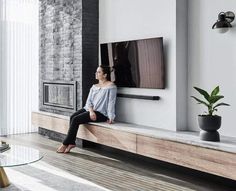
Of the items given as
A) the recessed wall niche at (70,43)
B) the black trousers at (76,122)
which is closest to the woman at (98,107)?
the black trousers at (76,122)

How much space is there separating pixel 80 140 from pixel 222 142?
2.49 metres

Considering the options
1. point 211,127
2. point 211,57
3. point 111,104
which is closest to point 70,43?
point 111,104

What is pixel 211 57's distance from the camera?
371 cm

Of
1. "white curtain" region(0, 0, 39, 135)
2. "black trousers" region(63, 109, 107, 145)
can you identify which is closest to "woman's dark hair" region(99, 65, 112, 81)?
"black trousers" region(63, 109, 107, 145)

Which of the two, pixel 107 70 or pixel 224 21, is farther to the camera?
pixel 107 70

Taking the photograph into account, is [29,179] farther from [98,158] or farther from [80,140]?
[80,140]

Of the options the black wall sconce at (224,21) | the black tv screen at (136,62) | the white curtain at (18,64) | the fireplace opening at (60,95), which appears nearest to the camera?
the black wall sconce at (224,21)

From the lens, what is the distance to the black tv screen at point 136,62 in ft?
13.6

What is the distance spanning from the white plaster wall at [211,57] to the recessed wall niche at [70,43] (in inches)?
67.8

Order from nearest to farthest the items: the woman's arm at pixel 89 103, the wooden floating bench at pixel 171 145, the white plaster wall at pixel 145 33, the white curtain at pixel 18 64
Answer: the wooden floating bench at pixel 171 145 < the white plaster wall at pixel 145 33 < the woman's arm at pixel 89 103 < the white curtain at pixel 18 64

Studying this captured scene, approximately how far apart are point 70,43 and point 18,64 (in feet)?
4.37

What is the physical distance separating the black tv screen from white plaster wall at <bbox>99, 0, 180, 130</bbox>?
95 millimetres

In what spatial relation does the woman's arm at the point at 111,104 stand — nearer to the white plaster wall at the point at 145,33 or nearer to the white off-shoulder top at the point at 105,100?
the white off-shoulder top at the point at 105,100

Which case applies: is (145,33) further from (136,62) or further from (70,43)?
(70,43)
